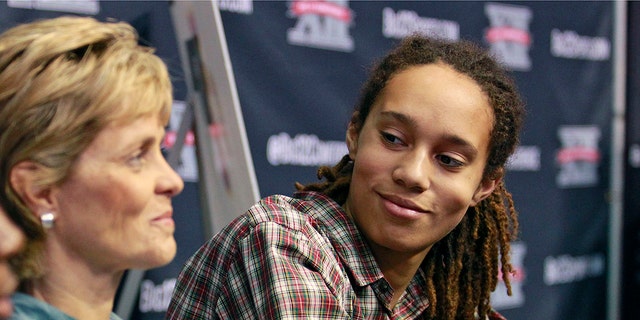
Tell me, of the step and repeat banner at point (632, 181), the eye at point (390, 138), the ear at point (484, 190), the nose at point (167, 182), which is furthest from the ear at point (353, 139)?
the step and repeat banner at point (632, 181)

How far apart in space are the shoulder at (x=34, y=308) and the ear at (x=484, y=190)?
2.80ft

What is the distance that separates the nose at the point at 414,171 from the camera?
1.37 meters

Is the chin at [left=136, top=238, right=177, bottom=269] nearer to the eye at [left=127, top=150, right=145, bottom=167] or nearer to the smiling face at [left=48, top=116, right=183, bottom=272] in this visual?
the smiling face at [left=48, top=116, right=183, bottom=272]

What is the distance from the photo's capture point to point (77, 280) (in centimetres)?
99

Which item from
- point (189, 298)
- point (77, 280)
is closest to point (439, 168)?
point (189, 298)

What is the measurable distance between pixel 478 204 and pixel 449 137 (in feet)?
0.95

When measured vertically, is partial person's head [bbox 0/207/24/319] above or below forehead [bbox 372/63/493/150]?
below

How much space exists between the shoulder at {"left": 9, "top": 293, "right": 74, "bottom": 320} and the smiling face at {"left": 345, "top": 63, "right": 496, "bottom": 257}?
61cm

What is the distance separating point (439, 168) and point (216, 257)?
0.42 metres

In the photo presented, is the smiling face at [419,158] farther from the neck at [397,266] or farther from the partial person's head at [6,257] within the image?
the partial person's head at [6,257]

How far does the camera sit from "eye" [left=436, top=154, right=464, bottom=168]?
142cm

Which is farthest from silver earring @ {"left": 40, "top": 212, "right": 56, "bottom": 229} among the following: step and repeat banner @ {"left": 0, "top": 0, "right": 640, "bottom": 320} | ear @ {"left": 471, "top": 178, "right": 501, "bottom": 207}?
step and repeat banner @ {"left": 0, "top": 0, "right": 640, "bottom": 320}

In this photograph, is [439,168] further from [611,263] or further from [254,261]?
[611,263]

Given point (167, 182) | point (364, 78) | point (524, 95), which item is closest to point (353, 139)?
point (167, 182)
